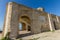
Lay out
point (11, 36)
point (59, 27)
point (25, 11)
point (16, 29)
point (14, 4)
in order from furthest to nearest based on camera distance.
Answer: point (59, 27)
point (25, 11)
point (14, 4)
point (16, 29)
point (11, 36)

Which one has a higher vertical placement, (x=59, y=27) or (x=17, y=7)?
(x=17, y=7)

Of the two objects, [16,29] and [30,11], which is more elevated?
[30,11]

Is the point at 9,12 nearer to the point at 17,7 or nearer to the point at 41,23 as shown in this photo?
the point at 17,7

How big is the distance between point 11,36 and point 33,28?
3587 mm

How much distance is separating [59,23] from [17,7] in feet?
36.2

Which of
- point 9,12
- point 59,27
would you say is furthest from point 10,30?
point 59,27

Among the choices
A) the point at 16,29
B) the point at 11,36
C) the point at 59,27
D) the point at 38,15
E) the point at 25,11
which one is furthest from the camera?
the point at 59,27

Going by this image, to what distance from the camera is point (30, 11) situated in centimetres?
1070

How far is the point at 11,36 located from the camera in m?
7.84

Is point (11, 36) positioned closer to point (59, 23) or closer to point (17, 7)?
point (17, 7)

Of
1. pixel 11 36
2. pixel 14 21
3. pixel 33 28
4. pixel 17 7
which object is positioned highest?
pixel 17 7

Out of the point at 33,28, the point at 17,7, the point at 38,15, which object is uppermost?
the point at 17,7

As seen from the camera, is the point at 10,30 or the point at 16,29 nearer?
the point at 10,30

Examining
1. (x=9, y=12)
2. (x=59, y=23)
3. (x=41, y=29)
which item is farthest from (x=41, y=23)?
(x=59, y=23)
